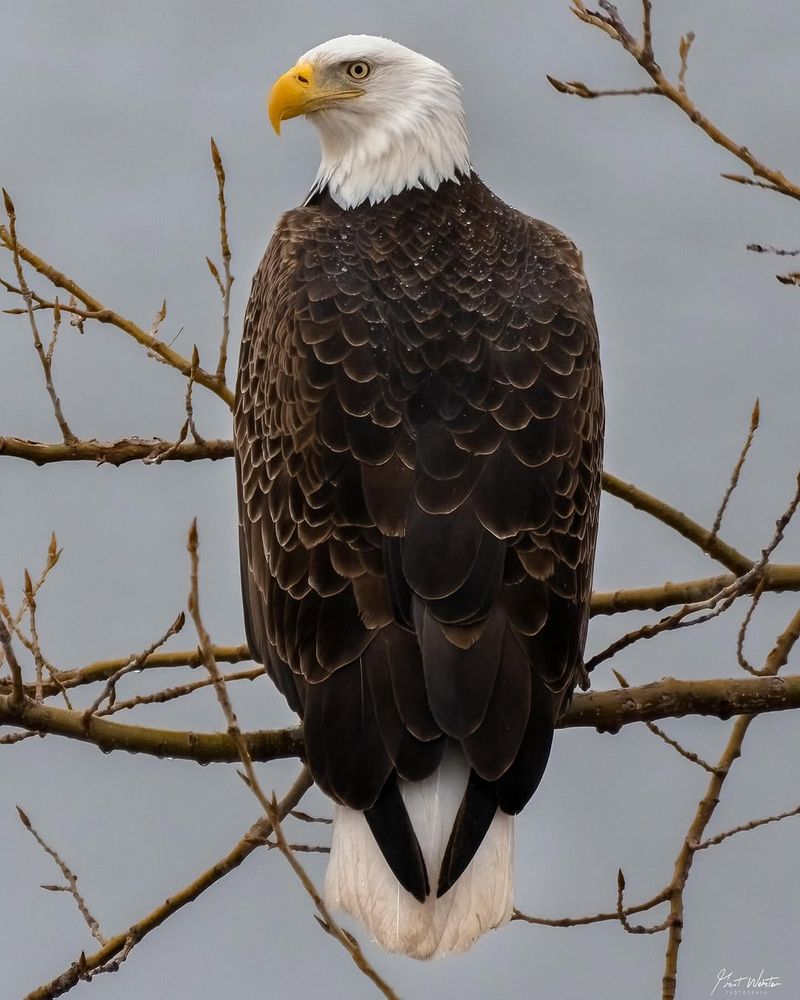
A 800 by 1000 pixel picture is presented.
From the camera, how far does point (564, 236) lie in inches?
151

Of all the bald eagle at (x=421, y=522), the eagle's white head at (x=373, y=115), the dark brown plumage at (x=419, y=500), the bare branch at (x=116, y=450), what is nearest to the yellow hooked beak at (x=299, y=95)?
the eagle's white head at (x=373, y=115)

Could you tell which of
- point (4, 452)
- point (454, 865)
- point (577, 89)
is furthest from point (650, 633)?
point (4, 452)

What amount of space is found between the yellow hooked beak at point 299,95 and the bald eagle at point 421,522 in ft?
0.93

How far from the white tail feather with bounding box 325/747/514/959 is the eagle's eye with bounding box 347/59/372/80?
184 cm

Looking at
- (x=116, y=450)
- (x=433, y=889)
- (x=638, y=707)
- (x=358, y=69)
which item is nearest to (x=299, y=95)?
(x=358, y=69)

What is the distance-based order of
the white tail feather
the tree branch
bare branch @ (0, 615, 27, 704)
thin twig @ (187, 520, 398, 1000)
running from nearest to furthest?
thin twig @ (187, 520, 398, 1000) → bare branch @ (0, 615, 27, 704) → the white tail feather → the tree branch

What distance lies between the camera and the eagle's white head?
3.90 metres

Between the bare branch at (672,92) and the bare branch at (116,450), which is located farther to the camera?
the bare branch at (116,450)

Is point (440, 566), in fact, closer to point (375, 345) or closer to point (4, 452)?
point (375, 345)

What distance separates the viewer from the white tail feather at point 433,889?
2928 mm

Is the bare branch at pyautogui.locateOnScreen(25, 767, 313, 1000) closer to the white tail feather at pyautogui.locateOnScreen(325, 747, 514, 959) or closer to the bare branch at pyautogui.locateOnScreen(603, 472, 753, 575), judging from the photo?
the white tail feather at pyautogui.locateOnScreen(325, 747, 514, 959)

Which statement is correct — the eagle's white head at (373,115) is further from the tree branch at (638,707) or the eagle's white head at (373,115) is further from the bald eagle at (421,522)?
the tree branch at (638,707)

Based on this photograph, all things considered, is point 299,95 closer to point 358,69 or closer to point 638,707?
point 358,69

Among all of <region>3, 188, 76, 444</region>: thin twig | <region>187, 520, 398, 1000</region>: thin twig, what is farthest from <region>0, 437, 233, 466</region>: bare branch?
<region>187, 520, 398, 1000</region>: thin twig
